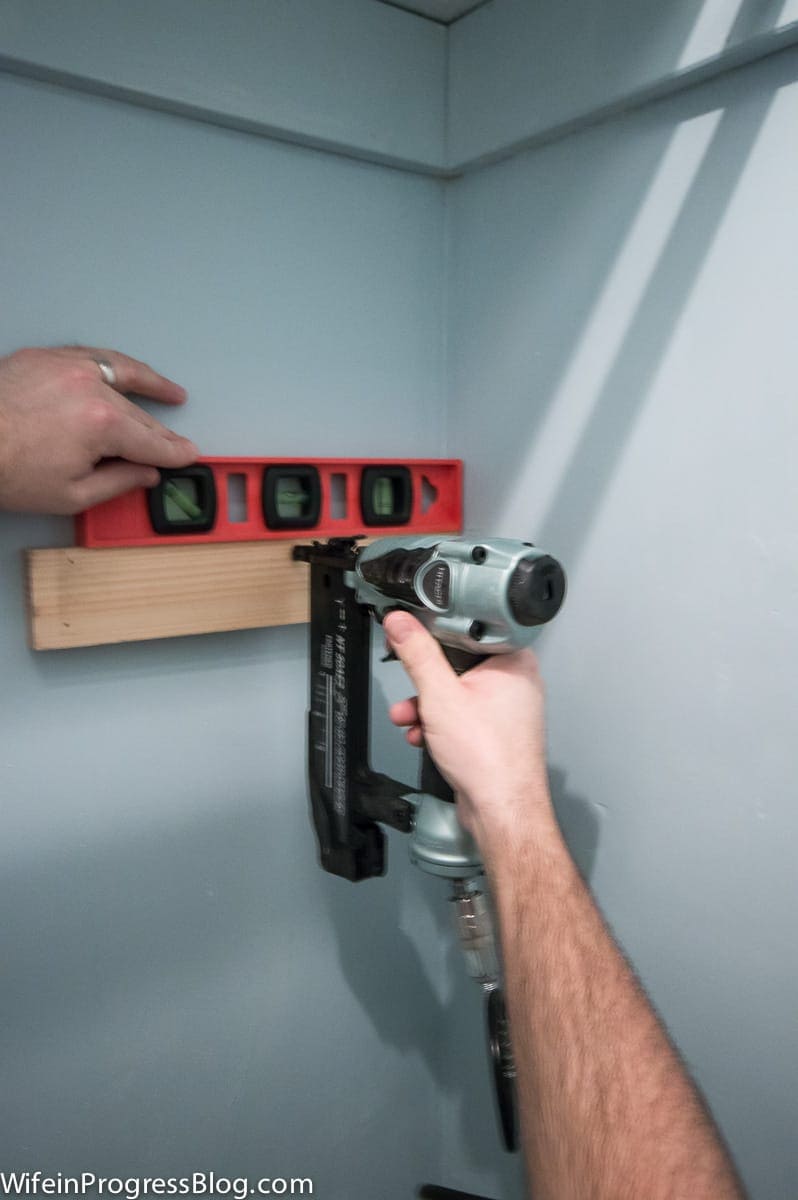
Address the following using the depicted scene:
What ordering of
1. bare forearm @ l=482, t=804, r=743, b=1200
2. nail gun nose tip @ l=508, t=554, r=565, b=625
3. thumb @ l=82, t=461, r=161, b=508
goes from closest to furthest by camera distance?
bare forearm @ l=482, t=804, r=743, b=1200 < nail gun nose tip @ l=508, t=554, r=565, b=625 < thumb @ l=82, t=461, r=161, b=508

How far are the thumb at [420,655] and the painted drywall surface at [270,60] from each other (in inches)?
18.9

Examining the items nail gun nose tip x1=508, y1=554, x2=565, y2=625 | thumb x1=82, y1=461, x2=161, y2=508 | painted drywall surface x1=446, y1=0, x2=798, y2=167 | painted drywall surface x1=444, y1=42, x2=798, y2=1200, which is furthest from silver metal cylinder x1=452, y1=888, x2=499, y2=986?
painted drywall surface x1=446, y1=0, x2=798, y2=167

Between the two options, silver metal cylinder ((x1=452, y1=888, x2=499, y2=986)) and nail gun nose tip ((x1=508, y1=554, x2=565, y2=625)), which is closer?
nail gun nose tip ((x1=508, y1=554, x2=565, y2=625))

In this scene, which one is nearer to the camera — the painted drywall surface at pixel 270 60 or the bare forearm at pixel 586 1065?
the bare forearm at pixel 586 1065

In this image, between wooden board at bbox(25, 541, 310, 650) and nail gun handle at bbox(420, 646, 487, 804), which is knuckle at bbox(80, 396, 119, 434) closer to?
wooden board at bbox(25, 541, 310, 650)

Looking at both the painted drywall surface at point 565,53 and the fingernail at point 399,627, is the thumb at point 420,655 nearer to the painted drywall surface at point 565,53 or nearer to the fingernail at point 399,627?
the fingernail at point 399,627

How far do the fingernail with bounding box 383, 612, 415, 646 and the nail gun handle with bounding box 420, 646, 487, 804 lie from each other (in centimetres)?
4

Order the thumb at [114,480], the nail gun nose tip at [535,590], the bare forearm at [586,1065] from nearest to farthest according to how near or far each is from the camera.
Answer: the bare forearm at [586,1065] → the nail gun nose tip at [535,590] → the thumb at [114,480]

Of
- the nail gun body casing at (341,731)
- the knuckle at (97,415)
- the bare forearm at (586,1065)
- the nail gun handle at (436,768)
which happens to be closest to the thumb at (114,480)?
the knuckle at (97,415)

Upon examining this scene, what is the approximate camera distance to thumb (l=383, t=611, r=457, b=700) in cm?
65

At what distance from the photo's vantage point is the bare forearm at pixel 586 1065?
46 centimetres

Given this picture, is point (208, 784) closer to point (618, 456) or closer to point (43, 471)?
point (43, 471)

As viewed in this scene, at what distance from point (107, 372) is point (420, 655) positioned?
1.14 ft

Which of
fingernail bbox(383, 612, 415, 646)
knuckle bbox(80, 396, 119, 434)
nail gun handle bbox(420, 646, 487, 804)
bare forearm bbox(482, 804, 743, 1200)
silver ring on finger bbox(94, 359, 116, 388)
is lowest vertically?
bare forearm bbox(482, 804, 743, 1200)
